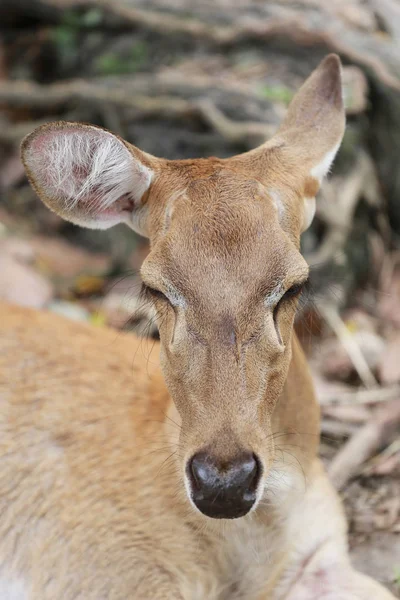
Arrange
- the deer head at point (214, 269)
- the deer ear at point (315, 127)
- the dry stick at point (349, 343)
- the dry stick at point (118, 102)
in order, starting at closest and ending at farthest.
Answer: the deer head at point (214, 269), the deer ear at point (315, 127), the dry stick at point (349, 343), the dry stick at point (118, 102)

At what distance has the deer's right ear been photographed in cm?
351

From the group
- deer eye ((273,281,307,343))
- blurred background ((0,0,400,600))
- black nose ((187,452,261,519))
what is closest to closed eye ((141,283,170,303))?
deer eye ((273,281,307,343))

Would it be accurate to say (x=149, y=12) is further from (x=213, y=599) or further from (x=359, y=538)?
(x=213, y=599)

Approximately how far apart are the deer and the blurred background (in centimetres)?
126

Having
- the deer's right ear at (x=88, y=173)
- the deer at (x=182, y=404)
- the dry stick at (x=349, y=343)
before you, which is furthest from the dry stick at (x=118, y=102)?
the deer's right ear at (x=88, y=173)

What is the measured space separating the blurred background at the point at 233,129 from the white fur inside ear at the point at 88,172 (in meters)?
1.97

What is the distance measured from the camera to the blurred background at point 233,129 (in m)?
6.24

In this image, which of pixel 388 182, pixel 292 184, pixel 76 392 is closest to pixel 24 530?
pixel 76 392

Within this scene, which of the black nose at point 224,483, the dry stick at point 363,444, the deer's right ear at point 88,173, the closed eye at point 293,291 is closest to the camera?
the black nose at point 224,483

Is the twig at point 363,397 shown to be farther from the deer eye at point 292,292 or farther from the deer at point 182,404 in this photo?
the deer eye at point 292,292

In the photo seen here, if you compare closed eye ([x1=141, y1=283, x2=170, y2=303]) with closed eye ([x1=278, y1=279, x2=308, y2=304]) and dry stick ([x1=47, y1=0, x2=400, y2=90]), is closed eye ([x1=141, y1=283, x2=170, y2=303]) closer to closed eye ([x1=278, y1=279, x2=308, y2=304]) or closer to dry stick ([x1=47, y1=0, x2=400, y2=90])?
closed eye ([x1=278, y1=279, x2=308, y2=304])

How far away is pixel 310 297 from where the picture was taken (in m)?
3.69

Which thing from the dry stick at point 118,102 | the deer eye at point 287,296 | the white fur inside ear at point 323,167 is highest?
the white fur inside ear at point 323,167

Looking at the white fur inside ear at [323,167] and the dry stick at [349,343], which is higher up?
the white fur inside ear at [323,167]
